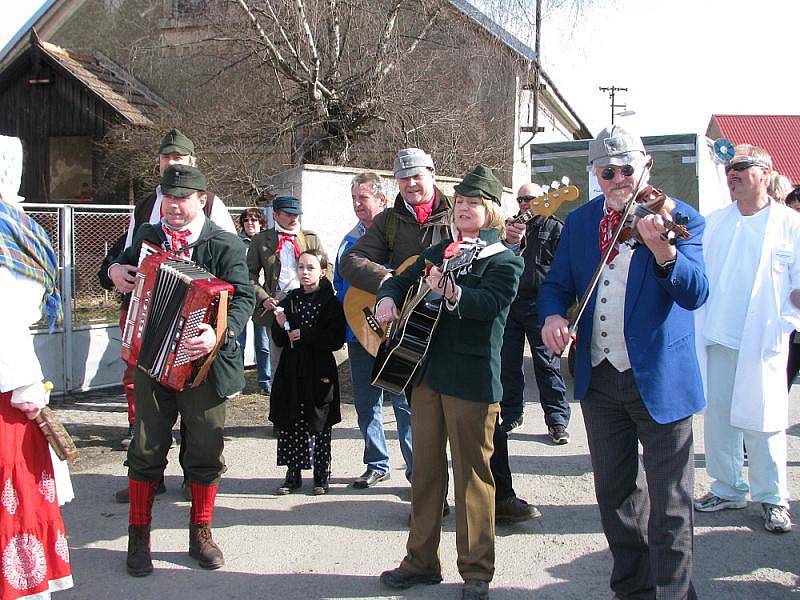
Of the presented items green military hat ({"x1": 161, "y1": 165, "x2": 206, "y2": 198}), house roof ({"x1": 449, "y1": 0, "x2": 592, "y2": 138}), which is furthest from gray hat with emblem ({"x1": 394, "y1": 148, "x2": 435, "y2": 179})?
house roof ({"x1": 449, "y1": 0, "x2": 592, "y2": 138})

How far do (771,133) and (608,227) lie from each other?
4715 centimetres

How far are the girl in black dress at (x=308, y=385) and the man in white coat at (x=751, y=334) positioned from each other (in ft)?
7.93

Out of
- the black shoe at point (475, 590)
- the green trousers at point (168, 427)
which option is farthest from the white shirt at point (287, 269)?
the black shoe at point (475, 590)

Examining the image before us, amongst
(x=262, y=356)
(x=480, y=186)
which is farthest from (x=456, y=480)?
(x=262, y=356)

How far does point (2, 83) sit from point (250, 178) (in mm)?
10159

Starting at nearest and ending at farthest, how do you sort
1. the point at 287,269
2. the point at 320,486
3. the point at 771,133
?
the point at 320,486 < the point at 287,269 < the point at 771,133

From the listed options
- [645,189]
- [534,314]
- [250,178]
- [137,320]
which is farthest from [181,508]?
[250,178]

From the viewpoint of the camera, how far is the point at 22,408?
10.4 ft

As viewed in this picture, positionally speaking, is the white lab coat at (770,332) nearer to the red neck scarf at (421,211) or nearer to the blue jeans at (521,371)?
the blue jeans at (521,371)

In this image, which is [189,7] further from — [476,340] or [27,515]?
[27,515]

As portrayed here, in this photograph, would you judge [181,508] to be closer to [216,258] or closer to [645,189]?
[216,258]

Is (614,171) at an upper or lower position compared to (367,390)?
upper

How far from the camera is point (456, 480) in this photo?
3705 millimetres

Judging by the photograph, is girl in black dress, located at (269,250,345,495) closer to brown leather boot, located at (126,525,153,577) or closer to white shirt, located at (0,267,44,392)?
brown leather boot, located at (126,525,153,577)
